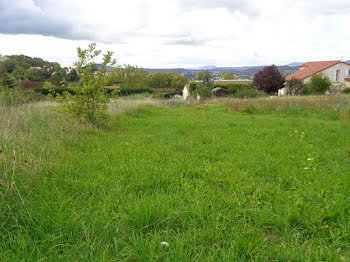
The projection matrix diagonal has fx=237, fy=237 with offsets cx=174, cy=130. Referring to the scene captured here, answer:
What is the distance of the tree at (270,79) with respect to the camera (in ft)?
110

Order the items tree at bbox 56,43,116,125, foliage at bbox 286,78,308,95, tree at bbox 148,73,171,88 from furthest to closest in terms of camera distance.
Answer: tree at bbox 148,73,171,88 → foliage at bbox 286,78,308,95 → tree at bbox 56,43,116,125

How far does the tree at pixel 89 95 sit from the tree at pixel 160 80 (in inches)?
2114

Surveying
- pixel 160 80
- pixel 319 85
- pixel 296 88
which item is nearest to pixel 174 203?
pixel 319 85

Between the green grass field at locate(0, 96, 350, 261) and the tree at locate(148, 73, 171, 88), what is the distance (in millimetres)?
57475

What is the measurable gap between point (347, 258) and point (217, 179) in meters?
1.65

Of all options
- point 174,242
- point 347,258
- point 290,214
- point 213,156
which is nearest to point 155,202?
point 174,242

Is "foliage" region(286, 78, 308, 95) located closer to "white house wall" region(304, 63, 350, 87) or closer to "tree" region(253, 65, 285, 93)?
"tree" region(253, 65, 285, 93)

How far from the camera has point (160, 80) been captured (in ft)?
208

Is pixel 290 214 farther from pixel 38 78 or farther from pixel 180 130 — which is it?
pixel 38 78

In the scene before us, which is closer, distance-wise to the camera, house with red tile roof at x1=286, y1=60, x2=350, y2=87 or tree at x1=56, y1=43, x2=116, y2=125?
tree at x1=56, y1=43, x2=116, y2=125

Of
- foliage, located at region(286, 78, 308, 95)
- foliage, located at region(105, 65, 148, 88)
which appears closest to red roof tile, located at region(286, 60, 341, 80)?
foliage, located at region(286, 78, 308, 95)

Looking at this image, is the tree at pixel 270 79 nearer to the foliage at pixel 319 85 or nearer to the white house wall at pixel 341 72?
the foliage at pixel 319 85

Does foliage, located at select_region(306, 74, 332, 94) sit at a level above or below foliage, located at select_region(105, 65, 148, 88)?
below

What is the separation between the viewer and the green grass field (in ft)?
6.25
